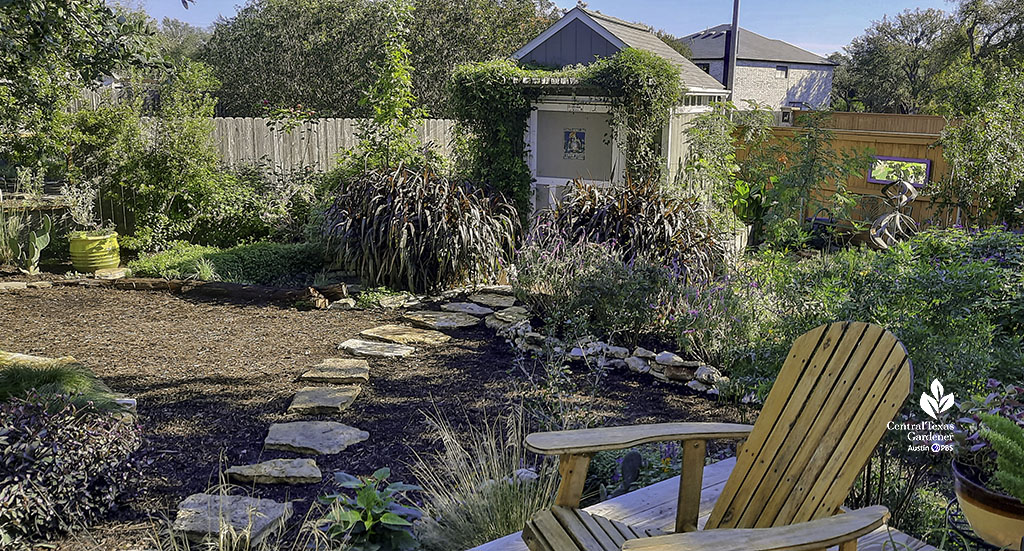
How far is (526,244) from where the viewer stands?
261 inches

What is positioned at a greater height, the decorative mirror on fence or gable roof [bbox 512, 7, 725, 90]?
gable roof [bbox 512, 7, 725, 90]

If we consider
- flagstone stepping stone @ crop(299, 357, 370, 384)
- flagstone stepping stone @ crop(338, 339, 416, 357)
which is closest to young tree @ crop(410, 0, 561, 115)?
flagstone stepping stone @ crop(338, 339, 416, 357)

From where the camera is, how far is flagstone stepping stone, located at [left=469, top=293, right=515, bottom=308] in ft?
22.2

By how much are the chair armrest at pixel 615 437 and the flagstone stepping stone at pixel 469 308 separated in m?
4.29

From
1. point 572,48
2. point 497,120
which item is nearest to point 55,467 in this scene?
point 497,120

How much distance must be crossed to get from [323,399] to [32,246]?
18.2 ft

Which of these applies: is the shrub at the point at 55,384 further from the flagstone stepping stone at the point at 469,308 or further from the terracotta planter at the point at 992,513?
the terracotta planter at the point at 992,513

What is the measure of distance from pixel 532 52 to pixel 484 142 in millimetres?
3788

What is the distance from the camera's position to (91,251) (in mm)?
8367

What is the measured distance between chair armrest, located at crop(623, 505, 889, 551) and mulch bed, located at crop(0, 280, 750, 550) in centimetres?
206

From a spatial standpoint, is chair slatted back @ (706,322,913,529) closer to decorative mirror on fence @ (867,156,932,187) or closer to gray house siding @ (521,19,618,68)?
decorative mirror on fence @ (867,156,932,187)

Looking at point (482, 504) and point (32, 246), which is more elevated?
point (32, 246)

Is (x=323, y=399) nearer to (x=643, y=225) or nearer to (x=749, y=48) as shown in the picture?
(x=643, y=225)

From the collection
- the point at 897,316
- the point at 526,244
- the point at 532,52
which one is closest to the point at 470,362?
the point at 526,244
